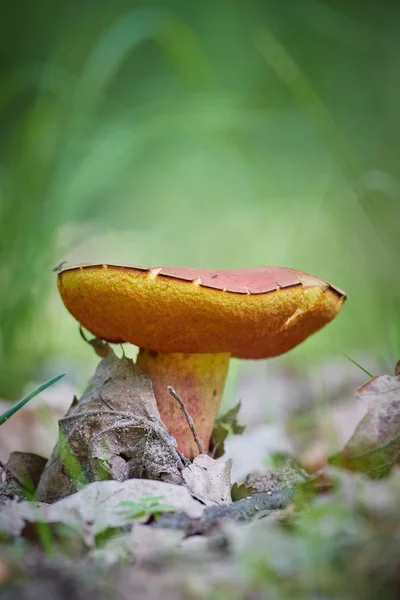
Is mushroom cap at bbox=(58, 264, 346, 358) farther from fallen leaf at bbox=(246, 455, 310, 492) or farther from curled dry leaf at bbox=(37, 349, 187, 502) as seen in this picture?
fallen leaf at bbox=(246, 455, 310, 492)

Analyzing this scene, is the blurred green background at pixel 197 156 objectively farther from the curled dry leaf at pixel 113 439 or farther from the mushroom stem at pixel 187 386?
the curled dry leaf at pixel 113 439

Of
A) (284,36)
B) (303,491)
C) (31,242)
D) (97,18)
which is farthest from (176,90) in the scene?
(303,491)

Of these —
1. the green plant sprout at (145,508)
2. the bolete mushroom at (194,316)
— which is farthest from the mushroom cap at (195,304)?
the green plant sprout at (145,508)

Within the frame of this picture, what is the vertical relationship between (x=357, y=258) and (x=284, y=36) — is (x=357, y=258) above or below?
below

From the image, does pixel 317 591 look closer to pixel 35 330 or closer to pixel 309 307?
pixel 309 307

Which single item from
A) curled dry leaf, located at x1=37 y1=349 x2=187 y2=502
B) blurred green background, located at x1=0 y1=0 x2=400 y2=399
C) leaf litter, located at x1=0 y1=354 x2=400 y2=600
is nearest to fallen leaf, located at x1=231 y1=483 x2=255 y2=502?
leaf litter, located at x1=0 y1=354 x2=400 y2=600

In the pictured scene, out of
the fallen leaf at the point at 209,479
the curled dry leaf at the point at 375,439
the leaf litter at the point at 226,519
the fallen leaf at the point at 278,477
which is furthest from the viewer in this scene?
the fallen leaf at the point at 278,477
